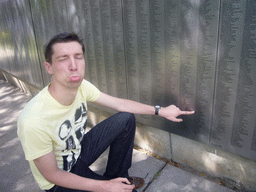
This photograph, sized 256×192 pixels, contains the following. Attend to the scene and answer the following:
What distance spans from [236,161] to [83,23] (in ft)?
8.32

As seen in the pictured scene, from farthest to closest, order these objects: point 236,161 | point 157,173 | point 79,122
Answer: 1. point 157,173
2. point 236,161
3. point 79,122

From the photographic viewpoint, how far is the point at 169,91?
241 centimetres

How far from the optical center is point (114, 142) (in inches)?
88.7

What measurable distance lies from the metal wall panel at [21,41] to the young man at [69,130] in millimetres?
2950

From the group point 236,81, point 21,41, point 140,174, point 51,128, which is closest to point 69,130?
point 51,128

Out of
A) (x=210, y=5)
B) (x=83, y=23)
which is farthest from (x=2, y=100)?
(x=210, y=5)

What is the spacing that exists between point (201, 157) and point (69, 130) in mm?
1473

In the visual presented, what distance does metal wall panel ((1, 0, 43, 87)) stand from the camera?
4527mm

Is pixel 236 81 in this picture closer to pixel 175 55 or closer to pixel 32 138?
pixel 175 55

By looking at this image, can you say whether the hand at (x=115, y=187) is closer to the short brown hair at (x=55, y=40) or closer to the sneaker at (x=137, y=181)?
the sneaker at (x=137, y=181)

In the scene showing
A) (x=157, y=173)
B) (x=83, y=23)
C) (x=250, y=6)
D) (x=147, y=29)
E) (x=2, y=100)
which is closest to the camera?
(x=250, y=6)

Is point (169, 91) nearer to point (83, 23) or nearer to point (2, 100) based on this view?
point (83, 23)

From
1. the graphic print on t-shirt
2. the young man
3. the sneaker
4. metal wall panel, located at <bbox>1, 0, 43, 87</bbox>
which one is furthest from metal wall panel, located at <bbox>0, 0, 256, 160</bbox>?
metal wall panel, located at <bbox>1, 0, 43, 87</bbox>

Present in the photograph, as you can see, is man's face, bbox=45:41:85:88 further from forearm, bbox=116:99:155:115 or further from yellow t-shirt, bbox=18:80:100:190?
forearm, bbox=116:99:155:115
